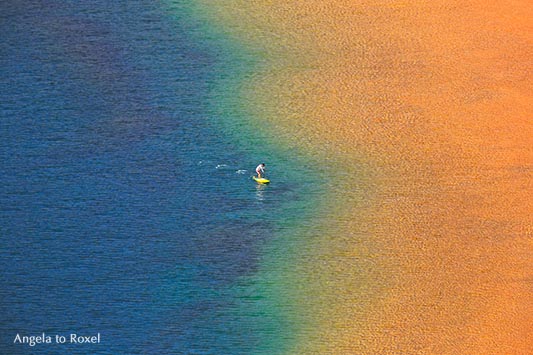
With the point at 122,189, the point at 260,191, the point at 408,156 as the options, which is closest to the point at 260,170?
the point at 260,191

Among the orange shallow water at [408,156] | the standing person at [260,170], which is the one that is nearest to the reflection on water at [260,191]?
the standing person at [260,170]

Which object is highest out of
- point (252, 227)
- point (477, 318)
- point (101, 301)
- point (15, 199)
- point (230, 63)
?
point (230, 63)

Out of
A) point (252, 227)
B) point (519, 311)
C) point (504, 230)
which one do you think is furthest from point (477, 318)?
point (252, 227)

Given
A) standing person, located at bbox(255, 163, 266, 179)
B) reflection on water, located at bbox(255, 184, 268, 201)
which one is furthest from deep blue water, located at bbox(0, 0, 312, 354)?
standing person, located at bbox(255, 163, 266, 179)

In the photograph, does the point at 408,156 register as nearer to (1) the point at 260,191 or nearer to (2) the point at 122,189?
(1) the point at 260,191

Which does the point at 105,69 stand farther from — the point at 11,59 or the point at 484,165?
the point at 484,165
